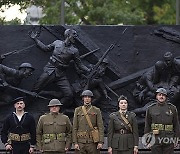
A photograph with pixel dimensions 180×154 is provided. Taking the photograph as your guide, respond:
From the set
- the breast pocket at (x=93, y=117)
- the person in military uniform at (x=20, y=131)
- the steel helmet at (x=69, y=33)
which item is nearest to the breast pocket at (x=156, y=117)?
the breast pocket at (x=93, y=117)

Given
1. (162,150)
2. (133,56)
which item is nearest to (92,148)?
(162,150)

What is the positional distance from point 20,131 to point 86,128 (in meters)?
1.24

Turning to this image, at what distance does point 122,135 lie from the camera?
9.89 meters

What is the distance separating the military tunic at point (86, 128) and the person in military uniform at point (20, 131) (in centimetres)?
84

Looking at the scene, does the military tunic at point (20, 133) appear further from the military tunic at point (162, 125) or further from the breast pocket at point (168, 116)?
the breast pocket at point (168, 116)

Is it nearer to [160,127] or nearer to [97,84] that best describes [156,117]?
[160,127]

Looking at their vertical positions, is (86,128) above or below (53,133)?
above

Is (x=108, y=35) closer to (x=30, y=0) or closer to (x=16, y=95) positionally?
(x=16, y=95)

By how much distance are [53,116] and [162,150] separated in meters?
2.11

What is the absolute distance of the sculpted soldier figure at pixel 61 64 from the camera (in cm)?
1254

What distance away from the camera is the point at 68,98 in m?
12.6

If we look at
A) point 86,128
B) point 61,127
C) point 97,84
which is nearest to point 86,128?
point 86,128

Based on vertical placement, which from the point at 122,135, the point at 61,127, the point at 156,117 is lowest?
the point at 122,135

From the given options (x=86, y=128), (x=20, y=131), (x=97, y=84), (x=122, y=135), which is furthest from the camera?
(x=97, y=84)
